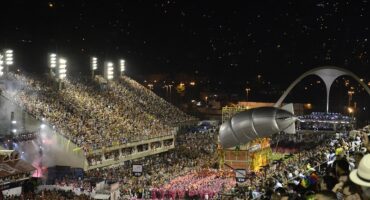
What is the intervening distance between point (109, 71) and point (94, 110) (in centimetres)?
1327

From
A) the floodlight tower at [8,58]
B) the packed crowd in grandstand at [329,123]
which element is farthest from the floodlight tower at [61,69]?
the packed crowd in grandstand at [329,123]

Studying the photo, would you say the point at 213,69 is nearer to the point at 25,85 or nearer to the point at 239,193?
the point at 25,85

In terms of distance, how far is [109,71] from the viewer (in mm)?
52969

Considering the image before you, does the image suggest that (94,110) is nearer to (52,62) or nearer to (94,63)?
(52,62)

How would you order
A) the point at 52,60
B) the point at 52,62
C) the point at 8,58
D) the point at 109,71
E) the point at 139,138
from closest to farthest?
the point at 139,138
the point at 8,58
the point at 52,62
the point at 52,60
the point at 109,71

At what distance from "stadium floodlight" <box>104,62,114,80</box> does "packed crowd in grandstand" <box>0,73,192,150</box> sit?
Answer: 1069 mm

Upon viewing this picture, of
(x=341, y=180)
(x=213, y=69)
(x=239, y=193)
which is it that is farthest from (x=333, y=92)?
(x=341, y=180)

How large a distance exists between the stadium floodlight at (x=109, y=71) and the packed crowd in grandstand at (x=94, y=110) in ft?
3.51

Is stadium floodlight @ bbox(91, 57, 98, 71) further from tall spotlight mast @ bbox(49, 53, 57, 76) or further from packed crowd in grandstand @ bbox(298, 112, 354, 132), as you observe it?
packed crowd in grandstand @ bbox(298, 112, 354, 132)

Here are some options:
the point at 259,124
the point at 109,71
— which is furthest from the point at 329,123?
the point at 259,124

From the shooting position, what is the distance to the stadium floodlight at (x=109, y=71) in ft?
173

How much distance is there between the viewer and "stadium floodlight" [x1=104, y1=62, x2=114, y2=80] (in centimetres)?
5278

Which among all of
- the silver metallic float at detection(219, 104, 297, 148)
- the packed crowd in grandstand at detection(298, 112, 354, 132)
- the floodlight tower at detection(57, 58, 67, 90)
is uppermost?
the floodlight tower at detection(57, 58, 67, 90)

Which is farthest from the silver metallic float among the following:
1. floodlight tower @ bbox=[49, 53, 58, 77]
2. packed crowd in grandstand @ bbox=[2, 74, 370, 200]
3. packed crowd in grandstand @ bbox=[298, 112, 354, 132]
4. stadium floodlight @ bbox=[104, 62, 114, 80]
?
stadium floodlight @ bbox=[104, 62, 114, 80]
